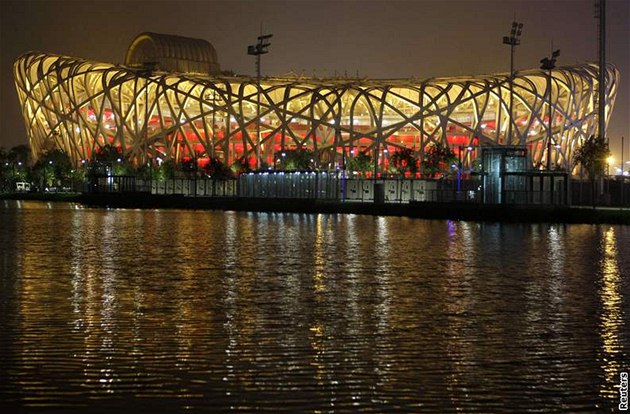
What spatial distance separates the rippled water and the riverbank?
22.9 meters

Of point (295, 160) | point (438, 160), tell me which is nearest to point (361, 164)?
point (295, 160)

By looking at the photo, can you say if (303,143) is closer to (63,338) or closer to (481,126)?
(481,126)

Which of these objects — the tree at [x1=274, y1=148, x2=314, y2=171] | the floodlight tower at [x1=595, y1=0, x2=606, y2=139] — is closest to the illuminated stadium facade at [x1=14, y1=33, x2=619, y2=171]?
the tree at [x1=274, y1=148, x2=314, y2=171]

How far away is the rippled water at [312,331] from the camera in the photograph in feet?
37.6

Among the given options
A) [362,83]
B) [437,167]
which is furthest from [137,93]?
[437,167]

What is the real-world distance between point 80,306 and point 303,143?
100.0 meters

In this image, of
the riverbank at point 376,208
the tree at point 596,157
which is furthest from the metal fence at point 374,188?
the riverbank at point 376,208

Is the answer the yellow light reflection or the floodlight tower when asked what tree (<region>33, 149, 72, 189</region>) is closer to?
the floodlight tower

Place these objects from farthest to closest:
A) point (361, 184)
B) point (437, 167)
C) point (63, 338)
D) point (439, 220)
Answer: point (437, 167) < point (361, 184) < point (439, 220) < point (63, 338)

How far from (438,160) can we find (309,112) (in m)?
21.7

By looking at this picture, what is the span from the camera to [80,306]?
720 inches

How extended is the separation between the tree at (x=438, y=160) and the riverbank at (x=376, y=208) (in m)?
21.6

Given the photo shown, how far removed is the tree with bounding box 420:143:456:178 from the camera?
10106 centimetres

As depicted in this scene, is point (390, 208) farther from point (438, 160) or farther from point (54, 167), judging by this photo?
point (54, 167)
